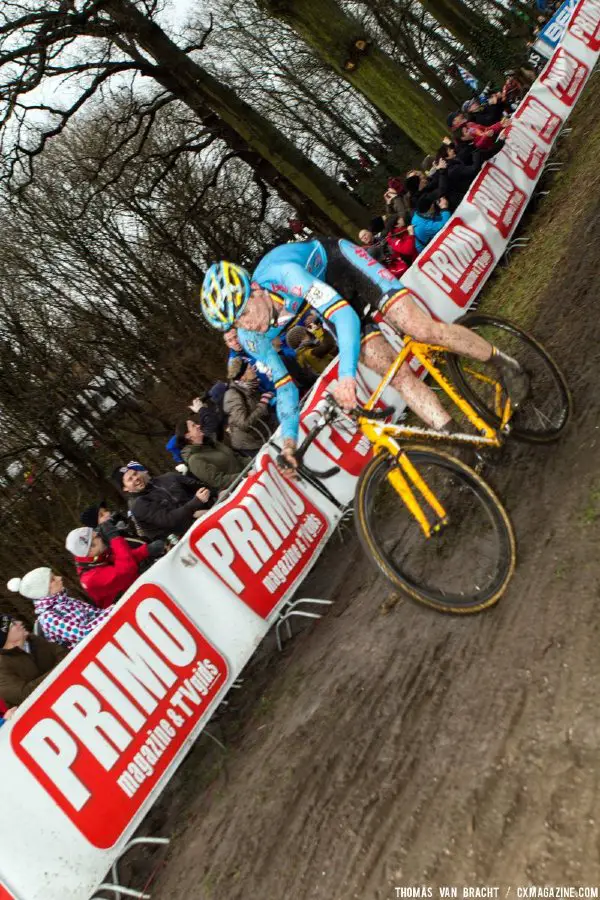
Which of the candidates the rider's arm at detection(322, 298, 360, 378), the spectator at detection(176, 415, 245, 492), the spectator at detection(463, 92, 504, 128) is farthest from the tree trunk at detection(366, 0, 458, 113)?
the rider's arm at detection(322, 298, 360, 378)

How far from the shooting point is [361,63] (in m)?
12.4

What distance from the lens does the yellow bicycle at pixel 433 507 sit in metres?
4.00

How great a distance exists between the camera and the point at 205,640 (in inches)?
205

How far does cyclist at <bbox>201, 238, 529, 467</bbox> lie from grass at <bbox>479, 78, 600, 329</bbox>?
11.0ft

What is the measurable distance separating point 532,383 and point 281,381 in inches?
77.8

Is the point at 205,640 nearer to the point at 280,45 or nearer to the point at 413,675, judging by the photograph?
the point at 413,675

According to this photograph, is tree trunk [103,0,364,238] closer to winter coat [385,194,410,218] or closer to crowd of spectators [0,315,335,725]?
winter coat [385,194,410,218]

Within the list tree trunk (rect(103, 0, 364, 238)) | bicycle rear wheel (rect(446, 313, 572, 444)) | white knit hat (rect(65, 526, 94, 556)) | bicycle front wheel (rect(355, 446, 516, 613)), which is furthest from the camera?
tree trunk (rect(103, 0, 364, 238))

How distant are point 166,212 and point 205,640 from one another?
21320 mm

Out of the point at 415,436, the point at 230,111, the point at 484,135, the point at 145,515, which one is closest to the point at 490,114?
the point at 484,135

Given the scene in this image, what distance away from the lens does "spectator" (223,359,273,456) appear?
26.6ft

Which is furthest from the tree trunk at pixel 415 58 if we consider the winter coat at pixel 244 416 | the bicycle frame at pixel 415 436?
the bicycle frame at pixel 415 436

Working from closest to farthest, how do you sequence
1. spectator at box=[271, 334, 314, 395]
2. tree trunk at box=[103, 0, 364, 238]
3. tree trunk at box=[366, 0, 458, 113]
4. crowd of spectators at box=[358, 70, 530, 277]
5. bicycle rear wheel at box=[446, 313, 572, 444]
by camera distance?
bicycle rear wheel at box=[446, 313, 572, 444] < spectator at box=[271, 334, 314, 395] < crowd of spectators at box=[358, 70, 530, 277] < tree trunk at box=[103, 0, 364, 238] < tree trunk at box=[366, 0, 458, 113]

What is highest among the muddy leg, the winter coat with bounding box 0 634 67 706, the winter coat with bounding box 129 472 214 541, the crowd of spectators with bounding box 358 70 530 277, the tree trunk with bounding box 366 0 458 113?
the tree trunk with bounding box 366 0 458 113
